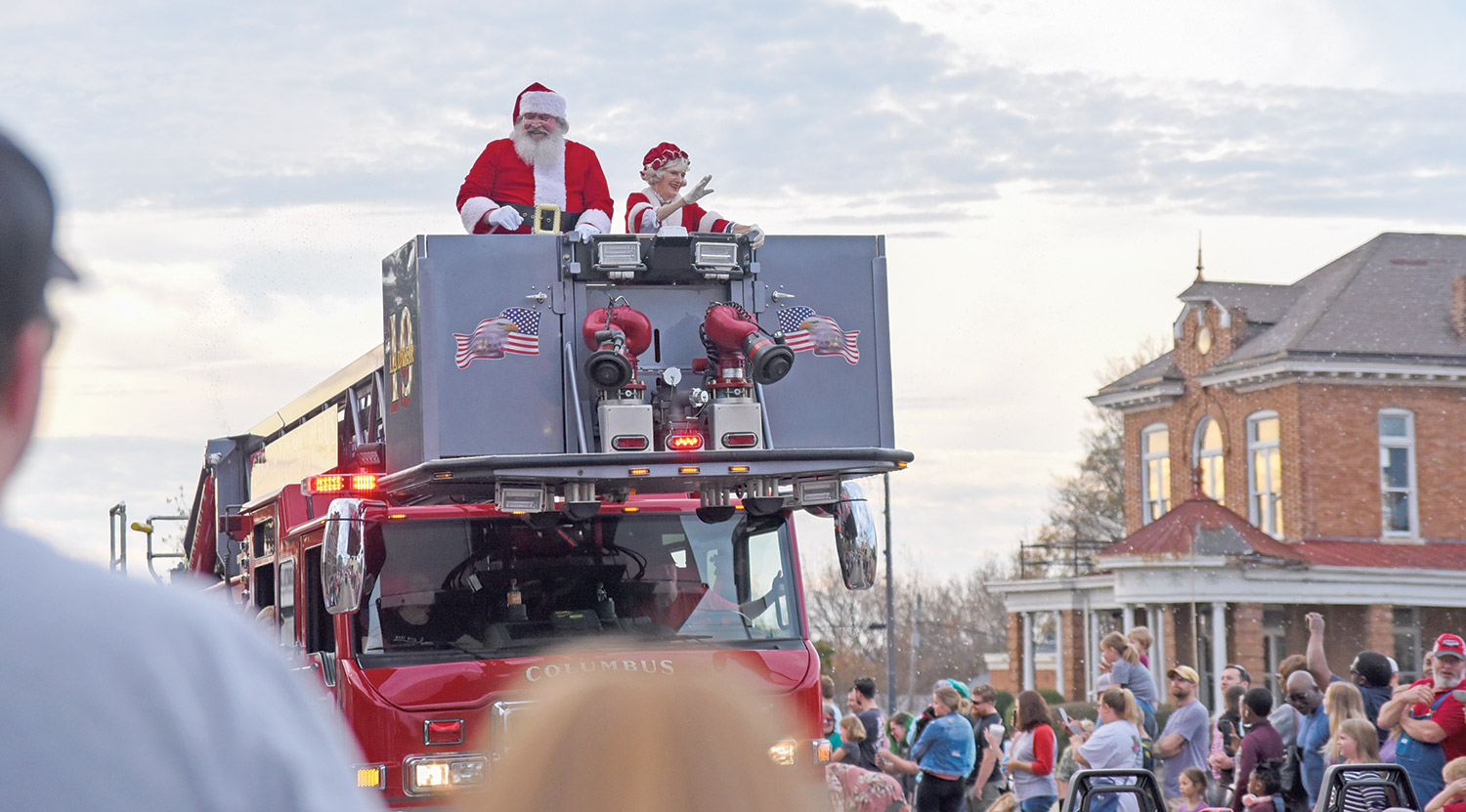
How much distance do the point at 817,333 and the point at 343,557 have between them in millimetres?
2594

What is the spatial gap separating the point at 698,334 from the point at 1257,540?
28.3 metres

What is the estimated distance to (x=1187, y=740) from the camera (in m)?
11.8

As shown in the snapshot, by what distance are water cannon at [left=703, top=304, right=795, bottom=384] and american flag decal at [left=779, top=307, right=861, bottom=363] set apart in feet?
0.54

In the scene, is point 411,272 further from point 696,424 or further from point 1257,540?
point 1257,540

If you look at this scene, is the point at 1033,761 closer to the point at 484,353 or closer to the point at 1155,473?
the point at 484,353

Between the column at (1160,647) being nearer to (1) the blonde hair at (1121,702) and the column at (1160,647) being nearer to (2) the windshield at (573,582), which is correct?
(1) the blonde hair at (1121,702)

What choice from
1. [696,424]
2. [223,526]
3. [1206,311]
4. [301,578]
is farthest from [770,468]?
[1206,311]

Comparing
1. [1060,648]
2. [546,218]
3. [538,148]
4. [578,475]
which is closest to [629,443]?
[578,475]

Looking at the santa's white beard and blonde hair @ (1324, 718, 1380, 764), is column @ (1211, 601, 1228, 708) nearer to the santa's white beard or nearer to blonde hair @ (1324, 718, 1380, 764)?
blonde hair @ (1324, 718, 1380, 764)

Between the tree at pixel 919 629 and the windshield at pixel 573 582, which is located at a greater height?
the windshield at pixel 573 582

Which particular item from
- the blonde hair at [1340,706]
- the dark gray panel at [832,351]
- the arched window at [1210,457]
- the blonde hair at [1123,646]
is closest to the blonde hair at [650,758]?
the dark gray panel at [832,351]

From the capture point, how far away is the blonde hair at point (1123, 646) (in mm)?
12828

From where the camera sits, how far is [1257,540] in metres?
34.9

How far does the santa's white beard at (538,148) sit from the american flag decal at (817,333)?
1783 mm
